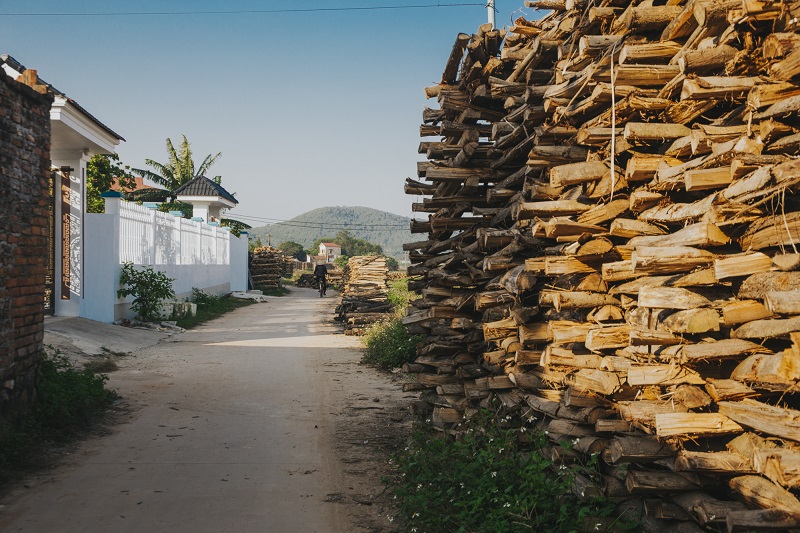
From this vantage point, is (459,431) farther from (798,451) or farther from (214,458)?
(798,451)

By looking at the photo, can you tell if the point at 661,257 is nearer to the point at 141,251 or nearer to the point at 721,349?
the point at 721,349

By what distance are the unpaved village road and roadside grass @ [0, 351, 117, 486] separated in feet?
1.00

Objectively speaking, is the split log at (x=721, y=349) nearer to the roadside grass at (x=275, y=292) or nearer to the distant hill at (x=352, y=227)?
the roadside grass at (x=275, y=292)

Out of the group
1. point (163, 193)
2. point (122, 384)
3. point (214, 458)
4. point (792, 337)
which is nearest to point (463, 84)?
point (214, 458)

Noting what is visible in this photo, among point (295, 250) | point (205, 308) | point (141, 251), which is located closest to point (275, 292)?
point (205, 308)

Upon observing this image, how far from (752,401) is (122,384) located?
8.59 meters

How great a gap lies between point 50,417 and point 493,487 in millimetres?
4864

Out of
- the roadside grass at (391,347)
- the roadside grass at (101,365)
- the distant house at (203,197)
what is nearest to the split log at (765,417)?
the roadside grass at (391,347)

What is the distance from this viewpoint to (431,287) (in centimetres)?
766

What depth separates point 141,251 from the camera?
709 inches

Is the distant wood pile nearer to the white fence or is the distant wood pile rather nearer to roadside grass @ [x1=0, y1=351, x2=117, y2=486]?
the white fence

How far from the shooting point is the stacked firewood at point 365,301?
17.8 m

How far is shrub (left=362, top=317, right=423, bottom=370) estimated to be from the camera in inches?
456

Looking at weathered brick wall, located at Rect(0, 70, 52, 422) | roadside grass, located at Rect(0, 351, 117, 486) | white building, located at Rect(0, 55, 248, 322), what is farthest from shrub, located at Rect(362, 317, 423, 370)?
white building, located at Rect(0, 55, 248, 322)
